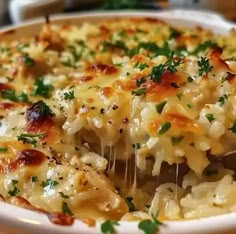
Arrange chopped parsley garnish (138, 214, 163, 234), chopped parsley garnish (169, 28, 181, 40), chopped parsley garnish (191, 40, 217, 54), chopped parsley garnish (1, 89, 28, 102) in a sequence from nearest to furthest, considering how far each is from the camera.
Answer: chopped parsley garnish (138, 214, 163, 234)
chopped parsley garnish (1, 89, 28, 102)
chopped parsley garnish (191, 40, 217, 54)
chopped parsley garnish (169, 28, 181, 40)

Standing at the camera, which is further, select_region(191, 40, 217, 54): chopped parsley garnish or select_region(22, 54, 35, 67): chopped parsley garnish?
select_region(191, 40, 217, 54): chopped parsley garnish

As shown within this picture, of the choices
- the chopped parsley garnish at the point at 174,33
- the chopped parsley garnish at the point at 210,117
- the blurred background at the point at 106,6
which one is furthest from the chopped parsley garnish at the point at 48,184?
the blurred background at the point at 106,6

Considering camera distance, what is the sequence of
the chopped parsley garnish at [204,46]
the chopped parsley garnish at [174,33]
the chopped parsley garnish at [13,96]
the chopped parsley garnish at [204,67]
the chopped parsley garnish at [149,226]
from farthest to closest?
the chopped parsley garnish at [174,33]
the chopped parsley garnish at [204,46]
the chopped parsley garnish at [13,96]
the chopped parsley garnish at [204,67]
the chopped parsley garnish at [149,226]

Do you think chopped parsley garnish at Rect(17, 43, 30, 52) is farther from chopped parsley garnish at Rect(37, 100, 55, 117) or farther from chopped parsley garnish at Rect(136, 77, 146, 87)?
chopped parsley garnish at Rect(136, 77, 146, 87)

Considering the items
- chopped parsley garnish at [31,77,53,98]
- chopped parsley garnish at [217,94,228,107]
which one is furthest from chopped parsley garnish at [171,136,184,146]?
chopped parsley garnish at [31,77,53,98]

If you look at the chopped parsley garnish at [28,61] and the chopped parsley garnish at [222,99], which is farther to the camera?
the chopped parsley garnish at [28,61]

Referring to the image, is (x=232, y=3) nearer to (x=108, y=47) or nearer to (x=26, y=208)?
(x=108, y=47)

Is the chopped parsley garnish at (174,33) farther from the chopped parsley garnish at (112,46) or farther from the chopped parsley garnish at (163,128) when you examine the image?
the chopped parsley garnish at (163,128)
